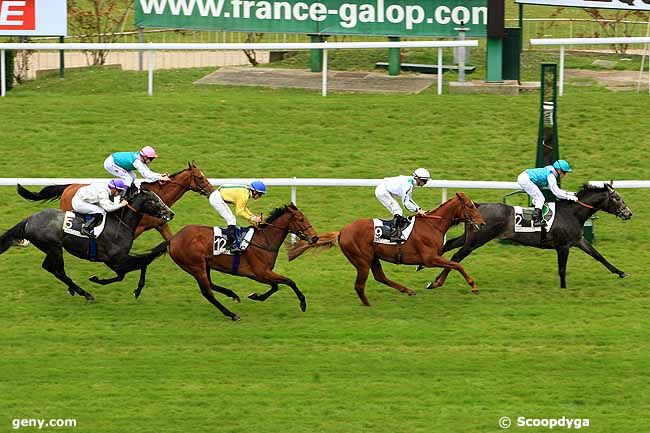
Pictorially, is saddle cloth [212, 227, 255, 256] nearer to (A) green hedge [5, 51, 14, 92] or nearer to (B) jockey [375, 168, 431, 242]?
(B) jockey [375, 168, 431, 242]

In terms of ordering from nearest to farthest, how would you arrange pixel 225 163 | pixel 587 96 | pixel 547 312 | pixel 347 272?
pixel 547 312, pixel 347 272, pixel 225 163, pixel 587 96

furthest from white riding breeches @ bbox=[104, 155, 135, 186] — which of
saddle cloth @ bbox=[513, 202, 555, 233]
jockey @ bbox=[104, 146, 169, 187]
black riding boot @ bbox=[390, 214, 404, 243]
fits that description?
saddle cloth @ bbox=[513, 202, 555, 233]

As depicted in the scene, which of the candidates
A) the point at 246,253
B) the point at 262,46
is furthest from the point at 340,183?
the point at 262,46

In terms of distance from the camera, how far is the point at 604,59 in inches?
904

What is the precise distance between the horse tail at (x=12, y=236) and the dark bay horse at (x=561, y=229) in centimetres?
405

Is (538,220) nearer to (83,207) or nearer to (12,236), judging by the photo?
(83,207)

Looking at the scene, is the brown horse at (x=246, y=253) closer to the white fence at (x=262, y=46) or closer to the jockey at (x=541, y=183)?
the jockey at (x=541, y=183)

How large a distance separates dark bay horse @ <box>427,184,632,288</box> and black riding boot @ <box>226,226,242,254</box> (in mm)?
2137

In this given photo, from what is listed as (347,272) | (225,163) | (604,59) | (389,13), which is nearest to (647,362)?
(347,272)

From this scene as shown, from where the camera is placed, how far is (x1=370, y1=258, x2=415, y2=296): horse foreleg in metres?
14.2

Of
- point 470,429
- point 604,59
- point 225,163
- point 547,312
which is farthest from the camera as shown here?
point 604,59

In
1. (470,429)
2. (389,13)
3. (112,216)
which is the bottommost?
(470,429)

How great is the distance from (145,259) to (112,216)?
0.55 meters

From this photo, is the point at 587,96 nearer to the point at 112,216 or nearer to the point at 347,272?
the point at 347,272
